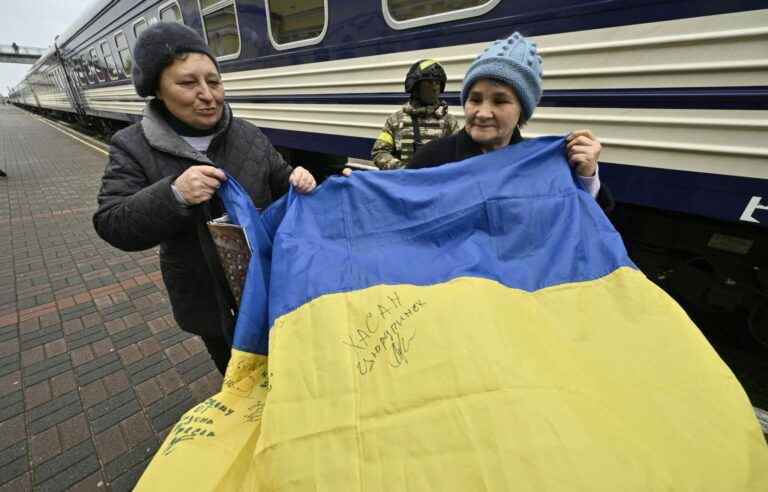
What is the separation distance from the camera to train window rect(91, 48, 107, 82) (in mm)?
9666

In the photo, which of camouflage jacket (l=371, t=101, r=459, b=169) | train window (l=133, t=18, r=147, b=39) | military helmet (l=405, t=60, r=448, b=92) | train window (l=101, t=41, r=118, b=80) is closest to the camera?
military helmet (l=405, t=60, r=448, b=92)

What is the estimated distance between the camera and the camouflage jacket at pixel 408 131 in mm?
2514

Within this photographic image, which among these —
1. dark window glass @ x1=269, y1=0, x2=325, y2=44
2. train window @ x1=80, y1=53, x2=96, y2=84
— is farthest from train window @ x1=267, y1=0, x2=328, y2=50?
train window @ x1=80, y1=53, x2=96, y2=84

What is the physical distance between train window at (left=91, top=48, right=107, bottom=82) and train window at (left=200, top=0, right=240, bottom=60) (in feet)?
24.6

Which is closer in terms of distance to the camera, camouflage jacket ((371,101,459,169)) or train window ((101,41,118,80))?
camouflage jacket ((371,101,459,169))

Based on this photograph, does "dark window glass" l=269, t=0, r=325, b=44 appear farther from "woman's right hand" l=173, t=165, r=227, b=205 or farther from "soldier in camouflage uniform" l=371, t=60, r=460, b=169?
"woman's right hand" l=173, t=165, r=227, b=205

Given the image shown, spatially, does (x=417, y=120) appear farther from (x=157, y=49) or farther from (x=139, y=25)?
(x=139, y=25)

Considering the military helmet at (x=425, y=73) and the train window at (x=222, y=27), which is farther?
the train window at (x=222, y=27)

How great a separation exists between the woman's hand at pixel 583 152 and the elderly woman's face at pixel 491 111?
22cm

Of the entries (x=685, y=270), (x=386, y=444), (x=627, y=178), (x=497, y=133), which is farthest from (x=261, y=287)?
(x=685, y=270)

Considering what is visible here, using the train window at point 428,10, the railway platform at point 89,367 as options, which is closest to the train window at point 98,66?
the railway platform at point 89,367

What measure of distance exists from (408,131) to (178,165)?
5.57 ft

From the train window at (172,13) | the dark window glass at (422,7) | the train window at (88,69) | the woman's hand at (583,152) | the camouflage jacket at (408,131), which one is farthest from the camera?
the train window at (88,69)

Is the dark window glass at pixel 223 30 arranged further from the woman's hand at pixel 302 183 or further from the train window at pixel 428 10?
the woman's hand at pixel 302 183
